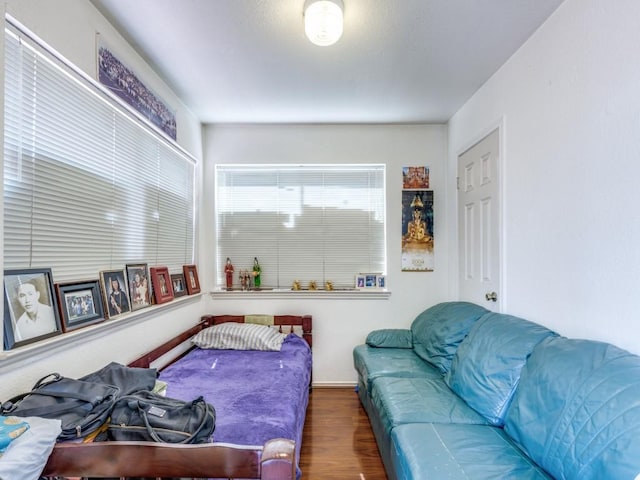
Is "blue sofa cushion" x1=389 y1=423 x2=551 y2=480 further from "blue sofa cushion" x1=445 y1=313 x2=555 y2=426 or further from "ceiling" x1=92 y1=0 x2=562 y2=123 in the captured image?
"ceiling" x1=92 y1=0 x2=562 y2=123

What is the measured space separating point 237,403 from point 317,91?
222cm

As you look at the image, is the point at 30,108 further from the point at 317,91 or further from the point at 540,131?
the point at 540,131

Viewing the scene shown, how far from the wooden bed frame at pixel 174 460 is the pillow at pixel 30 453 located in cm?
3

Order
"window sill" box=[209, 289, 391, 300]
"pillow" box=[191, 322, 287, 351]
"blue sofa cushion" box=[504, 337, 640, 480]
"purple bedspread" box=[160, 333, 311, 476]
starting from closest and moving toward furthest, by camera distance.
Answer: "blue sofa cushion" box=[504, 337, 640, 480] → "purple bedspread" box=[160, 333, 311, 476] → "pillow" box=[191, 322, 287, 351] → "window sill" box=[209, 289, 391, 300]

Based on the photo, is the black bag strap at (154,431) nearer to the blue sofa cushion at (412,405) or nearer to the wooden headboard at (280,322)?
the blue sofa cushion at (412,405)

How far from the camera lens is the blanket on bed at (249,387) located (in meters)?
1.50

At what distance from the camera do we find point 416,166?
3160 mm

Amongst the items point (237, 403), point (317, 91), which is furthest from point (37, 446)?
point (317, 91)

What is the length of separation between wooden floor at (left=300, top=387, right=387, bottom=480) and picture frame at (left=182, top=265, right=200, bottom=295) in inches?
56.4

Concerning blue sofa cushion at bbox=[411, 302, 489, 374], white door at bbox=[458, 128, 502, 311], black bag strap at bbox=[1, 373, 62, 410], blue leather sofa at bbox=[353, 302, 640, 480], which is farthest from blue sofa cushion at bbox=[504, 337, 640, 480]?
black bag strap at bbox=[1, 373, 62, 410]

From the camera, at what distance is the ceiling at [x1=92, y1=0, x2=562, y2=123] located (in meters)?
1.61

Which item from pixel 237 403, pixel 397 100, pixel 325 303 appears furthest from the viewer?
pixel 325 303

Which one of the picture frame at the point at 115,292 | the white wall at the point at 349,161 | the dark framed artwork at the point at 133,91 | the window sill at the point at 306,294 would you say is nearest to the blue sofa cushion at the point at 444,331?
the white wall at the point at 349,161

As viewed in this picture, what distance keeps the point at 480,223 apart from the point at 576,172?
959 mm
